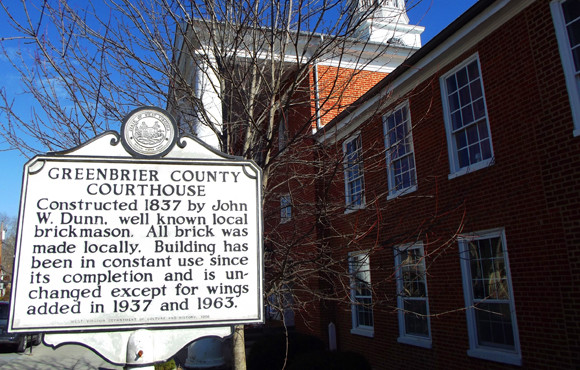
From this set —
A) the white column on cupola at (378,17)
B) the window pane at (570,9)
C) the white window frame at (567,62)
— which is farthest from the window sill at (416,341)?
the window pane at (570,9)

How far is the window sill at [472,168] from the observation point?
7.75 meters

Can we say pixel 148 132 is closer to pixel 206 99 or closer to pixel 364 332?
pixel 206 99

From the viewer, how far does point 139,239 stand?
10.3 ft

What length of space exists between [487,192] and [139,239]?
642cm

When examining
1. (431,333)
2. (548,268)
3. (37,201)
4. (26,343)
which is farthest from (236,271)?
(26,343)

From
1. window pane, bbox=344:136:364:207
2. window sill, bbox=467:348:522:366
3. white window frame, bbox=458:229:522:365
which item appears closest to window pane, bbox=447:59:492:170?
white window frame, bbox=458:229:522:365

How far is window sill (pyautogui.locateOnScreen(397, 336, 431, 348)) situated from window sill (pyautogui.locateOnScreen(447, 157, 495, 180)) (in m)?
3.31

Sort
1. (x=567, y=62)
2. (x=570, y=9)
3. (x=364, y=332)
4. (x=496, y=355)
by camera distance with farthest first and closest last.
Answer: (x=364, y=332) → (x=496, y=355) → (x=570, y=9) → (x=567, y=62)

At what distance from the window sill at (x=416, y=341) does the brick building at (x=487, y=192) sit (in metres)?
0.03

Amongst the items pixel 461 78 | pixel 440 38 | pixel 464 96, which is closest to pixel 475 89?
pixel 464 96

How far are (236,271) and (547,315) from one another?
5.37 metres

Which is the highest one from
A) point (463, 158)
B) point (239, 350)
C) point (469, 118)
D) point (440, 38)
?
point (440, 38)

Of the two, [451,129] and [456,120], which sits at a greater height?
[456,120]

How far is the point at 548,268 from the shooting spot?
21.5 ft
